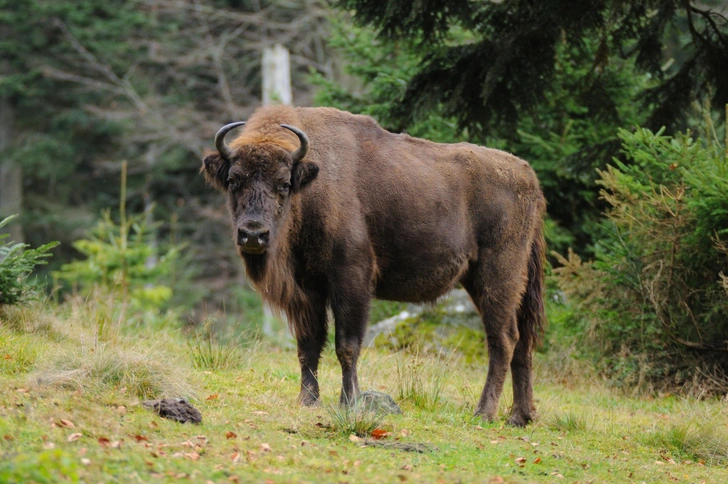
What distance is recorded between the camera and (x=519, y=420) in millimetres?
8656

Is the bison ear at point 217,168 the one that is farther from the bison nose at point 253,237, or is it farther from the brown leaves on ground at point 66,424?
the brown leaves on ground at point 66,424

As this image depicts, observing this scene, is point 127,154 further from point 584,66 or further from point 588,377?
point 588,377

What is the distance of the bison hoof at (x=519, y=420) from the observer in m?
8.59

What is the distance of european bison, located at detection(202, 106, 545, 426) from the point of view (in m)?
7.84

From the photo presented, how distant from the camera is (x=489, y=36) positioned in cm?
1152

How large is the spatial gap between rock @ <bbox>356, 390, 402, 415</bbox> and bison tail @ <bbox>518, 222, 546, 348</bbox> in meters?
2.07

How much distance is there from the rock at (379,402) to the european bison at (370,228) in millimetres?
223

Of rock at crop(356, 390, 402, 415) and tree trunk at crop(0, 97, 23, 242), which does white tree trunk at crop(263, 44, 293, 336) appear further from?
rock at crop(356, 390, 402, 415)

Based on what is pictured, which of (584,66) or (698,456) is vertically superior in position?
(584,66)

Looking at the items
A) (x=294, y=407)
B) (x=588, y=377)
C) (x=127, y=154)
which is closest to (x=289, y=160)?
(x=294, y=407)

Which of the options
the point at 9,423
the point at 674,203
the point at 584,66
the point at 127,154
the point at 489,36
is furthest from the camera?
the point at 127,154

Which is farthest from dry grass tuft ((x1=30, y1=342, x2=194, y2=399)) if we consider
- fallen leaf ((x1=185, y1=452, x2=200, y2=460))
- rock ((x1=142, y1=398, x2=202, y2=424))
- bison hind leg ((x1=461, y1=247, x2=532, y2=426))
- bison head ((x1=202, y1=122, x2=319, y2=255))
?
bison hind leg ((x1=461, y1=247, x2=532, y2=426))

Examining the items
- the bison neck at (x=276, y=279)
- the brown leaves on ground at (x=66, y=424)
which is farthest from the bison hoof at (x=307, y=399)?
the brown leaves on ground at (x=66, y=424)

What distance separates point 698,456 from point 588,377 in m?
4.14
